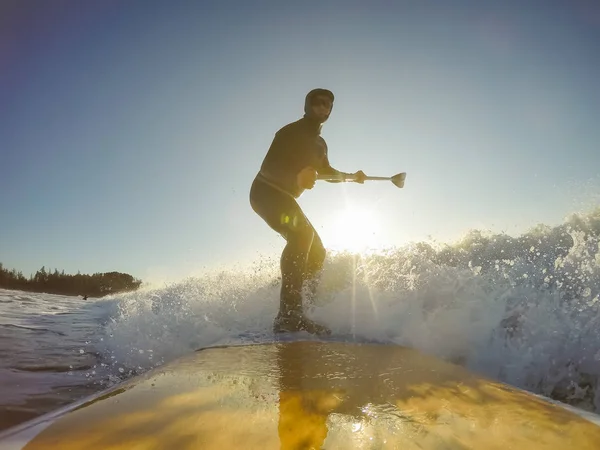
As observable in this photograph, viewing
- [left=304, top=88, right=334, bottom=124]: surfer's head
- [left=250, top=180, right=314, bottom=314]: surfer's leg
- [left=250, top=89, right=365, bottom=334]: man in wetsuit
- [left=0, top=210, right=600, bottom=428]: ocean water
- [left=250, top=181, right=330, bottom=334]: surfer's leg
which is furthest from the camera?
[left=304, top=88, right=334, bottom=124]: surfer's head

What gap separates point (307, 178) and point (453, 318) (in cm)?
181

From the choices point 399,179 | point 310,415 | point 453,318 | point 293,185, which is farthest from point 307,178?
point 310,415

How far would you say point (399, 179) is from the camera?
456cm

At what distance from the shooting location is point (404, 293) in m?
3.90

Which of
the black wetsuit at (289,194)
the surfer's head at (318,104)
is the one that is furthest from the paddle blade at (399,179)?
the surfer's head at (318,104)

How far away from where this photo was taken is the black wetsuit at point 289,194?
3.76 meters

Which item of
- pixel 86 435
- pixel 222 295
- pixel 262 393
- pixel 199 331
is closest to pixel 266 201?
pixel 199 331

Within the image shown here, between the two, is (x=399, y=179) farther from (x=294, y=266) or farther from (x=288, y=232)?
(x=294, y=266)

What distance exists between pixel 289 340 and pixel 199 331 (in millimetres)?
1409

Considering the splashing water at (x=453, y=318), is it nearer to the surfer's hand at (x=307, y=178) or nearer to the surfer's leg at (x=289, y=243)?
the surfer's leg at (x=289, y=243)

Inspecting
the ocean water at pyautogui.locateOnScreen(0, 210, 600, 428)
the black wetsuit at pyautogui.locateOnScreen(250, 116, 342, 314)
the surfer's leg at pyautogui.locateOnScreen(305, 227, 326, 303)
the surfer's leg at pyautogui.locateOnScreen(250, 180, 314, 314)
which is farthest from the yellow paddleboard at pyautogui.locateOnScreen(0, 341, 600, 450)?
the surfer's leg at pyautogui.locateOnScreen(305, 227, 326, 303)

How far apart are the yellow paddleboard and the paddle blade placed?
283 cm

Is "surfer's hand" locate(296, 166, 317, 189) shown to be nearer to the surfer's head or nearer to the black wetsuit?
the black wetsuit

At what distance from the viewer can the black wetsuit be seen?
3.76 meters
